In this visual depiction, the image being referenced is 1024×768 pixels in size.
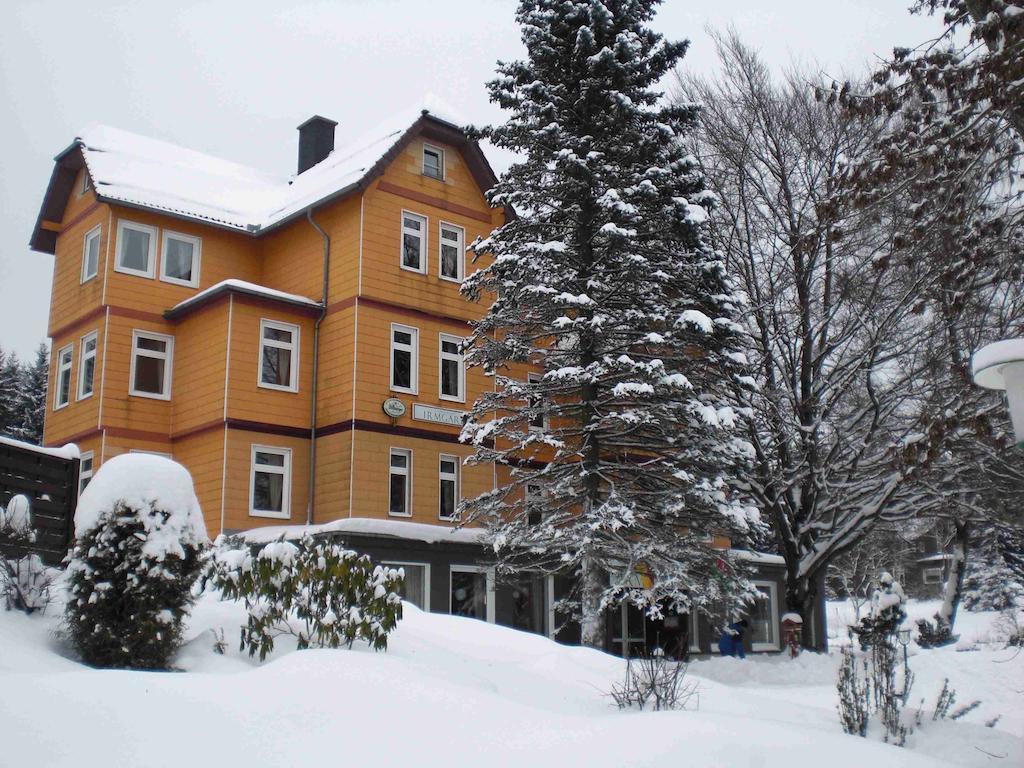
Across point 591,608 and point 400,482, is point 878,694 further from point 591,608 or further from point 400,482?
point 400,482

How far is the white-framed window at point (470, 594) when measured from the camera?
23.7 m

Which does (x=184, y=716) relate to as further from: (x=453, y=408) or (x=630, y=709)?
(x=453, y=408)

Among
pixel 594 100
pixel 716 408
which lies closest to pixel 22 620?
pixel 716 408

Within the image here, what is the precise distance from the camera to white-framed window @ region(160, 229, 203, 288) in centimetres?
2595

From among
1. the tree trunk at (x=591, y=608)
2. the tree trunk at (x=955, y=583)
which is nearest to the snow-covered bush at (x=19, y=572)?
the tree trunk at (x=591, y=608)

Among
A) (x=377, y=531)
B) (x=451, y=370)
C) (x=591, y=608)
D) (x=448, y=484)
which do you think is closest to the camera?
(x=591, y=608)

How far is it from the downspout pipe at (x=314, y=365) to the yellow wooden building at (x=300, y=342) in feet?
0.18

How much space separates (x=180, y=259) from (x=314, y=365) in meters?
4.69

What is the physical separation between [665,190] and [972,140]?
9695 mm

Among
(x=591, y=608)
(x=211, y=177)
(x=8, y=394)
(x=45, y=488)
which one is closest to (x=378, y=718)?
(x=45, y=488)

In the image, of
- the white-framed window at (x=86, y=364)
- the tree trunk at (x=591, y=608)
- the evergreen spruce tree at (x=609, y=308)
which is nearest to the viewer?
the tree trunk at (x=591, y=608)

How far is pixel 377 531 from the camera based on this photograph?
2167cm

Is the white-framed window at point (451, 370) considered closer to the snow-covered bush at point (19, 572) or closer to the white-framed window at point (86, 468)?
the white-framed window at point (86, 468)

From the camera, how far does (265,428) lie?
23.7 metres
